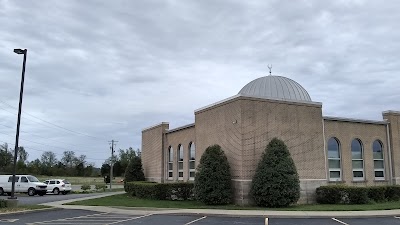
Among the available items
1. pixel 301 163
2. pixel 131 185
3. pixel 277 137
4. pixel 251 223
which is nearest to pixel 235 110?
pixel 277 137

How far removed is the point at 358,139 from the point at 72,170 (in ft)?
312

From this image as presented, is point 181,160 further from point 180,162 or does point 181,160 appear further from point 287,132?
point 287,132

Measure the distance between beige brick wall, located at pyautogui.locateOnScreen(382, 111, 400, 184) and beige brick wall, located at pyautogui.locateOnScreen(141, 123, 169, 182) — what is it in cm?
1869

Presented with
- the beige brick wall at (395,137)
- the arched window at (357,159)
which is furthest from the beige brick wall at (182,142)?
the beige brick wall at (395,137)

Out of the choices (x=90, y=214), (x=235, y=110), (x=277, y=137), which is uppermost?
(x=235, y=110)

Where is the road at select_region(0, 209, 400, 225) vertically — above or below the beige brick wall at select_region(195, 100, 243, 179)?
below

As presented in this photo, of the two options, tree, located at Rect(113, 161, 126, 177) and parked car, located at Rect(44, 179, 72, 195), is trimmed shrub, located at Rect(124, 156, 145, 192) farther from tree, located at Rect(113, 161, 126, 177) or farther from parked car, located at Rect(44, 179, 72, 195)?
tree, located at Rect(113, 161, 126, 177)

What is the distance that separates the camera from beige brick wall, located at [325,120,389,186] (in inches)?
1095

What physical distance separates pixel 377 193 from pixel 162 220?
14.2m

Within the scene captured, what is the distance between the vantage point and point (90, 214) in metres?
20.1

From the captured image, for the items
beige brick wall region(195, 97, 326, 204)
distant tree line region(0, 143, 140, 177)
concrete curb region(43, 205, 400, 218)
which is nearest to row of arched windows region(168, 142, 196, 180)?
beige brick wall region(195, 97, 326, 204)

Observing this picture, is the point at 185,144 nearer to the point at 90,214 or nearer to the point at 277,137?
the point at 277,137

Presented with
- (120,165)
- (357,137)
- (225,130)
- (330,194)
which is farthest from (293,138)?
(120,165)

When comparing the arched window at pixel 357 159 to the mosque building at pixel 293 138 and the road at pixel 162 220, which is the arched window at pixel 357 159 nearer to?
the mosque building at pixel 293 138
